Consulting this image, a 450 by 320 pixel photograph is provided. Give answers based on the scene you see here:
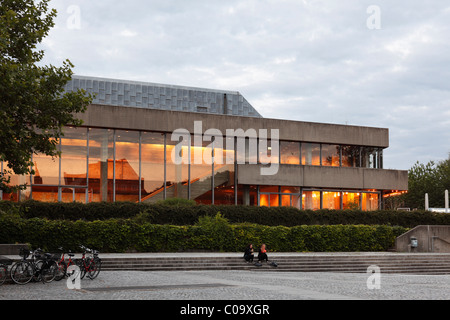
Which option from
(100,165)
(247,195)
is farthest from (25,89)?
(247,195)

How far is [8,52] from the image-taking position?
667 inches

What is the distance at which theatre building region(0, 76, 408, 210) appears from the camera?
3559 cm

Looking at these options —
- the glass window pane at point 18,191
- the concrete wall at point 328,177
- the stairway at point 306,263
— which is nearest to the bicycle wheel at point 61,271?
the stairway at point 306,263

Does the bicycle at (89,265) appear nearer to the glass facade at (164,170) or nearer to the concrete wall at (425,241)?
the glass facade at (164,170)

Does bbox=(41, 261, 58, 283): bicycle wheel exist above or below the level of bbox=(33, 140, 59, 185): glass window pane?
below

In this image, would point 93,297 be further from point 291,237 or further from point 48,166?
point 48,166

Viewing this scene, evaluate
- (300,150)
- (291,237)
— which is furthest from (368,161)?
(291,237)

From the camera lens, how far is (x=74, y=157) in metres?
35.5

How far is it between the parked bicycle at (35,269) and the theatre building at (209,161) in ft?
61.3

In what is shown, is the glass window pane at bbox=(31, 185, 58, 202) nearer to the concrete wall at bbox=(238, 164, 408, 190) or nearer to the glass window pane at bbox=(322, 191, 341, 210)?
the concrete wall at bbox=(238, 164, 408, 190)

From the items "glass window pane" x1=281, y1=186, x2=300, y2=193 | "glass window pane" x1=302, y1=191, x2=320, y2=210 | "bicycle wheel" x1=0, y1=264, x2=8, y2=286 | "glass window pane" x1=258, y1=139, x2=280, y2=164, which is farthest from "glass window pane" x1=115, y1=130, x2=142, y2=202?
"bicycle wheel" x1=0, y1=264, x2=8, y2=286

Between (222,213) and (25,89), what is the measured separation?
19.2 m

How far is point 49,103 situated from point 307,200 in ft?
92.1

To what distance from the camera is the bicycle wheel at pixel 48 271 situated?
50.9 ft
